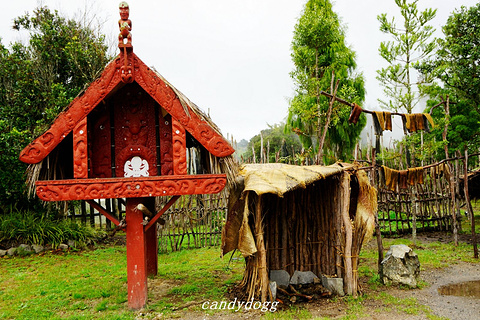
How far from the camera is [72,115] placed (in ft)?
16.5

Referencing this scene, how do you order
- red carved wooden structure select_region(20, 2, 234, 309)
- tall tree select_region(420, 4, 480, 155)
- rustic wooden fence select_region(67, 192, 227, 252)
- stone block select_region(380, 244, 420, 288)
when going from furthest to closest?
1. tall tree select_region(420, 4, 480, 155)
2. rustic wooden fence select_region(67, 192, 227, 252)
3. stone block select_region(380, 244, 420, 288)
4. red carved wooden structure select_region(20, 2, 234, 309)

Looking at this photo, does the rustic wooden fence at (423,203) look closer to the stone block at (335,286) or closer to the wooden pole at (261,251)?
the stone block at (335,286)

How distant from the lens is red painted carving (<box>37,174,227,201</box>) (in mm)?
4996

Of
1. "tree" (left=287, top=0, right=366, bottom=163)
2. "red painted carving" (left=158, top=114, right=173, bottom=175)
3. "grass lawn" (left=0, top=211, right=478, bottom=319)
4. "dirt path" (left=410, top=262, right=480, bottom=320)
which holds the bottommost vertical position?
"dirt path" (left=410, top=262, right=480, bottom=320)

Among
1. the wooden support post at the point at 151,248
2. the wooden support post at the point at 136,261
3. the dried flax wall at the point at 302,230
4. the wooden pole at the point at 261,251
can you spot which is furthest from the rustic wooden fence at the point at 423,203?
the wooden support post at the point at 136,261

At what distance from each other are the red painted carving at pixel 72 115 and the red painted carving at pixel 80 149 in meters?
0.09

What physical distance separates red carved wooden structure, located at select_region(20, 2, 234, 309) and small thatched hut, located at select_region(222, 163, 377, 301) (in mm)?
768

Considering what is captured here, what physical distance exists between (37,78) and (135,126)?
8.07 meters

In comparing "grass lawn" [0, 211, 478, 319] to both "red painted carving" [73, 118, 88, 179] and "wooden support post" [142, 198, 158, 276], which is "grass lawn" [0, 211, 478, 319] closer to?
"wooden support post" [142, 198, 158, 276]

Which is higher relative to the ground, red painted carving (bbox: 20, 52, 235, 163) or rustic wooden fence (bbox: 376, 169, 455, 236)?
red painted carving (bbox: 20, 52, 235, 163)

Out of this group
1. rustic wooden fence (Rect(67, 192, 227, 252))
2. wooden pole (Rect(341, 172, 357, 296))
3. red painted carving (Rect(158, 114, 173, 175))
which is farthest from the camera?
rustic wooden fence (Rect(67, 192, 227, 252))

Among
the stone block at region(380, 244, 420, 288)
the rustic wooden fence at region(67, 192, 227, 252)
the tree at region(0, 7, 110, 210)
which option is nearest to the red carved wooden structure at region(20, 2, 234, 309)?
the stone block at region(380, 244, 420, 288)

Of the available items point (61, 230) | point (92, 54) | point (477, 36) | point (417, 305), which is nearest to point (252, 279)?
point (417, 305)

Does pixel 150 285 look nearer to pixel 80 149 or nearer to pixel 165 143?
pixel 165 143
